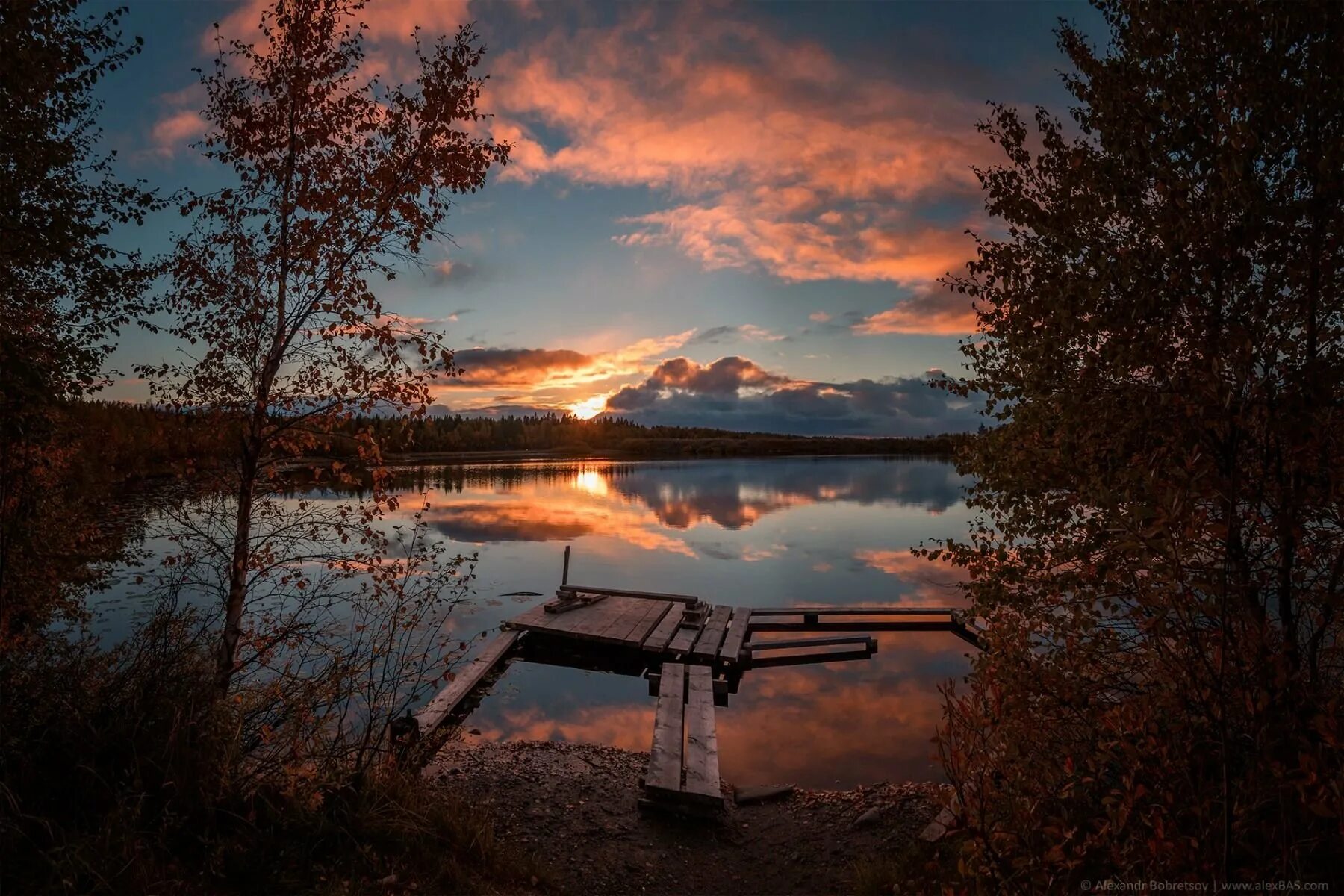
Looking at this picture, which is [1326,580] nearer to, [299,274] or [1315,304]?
[1315,304]

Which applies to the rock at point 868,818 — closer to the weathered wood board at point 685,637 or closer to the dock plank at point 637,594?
the weathered wood board at point 685,637

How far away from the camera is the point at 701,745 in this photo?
973cm

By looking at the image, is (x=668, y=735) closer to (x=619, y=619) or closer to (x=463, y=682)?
(x=463, y=682)

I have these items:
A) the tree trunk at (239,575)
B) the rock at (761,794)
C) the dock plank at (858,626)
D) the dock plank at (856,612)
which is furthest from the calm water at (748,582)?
the tree trunk at (239,575)

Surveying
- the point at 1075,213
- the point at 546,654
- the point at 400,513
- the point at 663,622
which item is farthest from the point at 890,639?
the point at 400,513

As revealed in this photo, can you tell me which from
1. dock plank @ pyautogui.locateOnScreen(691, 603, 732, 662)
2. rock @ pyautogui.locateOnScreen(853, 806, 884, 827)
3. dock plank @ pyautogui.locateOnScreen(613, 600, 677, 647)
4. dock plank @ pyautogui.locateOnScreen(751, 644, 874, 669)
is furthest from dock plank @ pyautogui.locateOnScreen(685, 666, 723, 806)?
dock plank @ pyautogui.locateOnScreen(751, 644, 874, 669)

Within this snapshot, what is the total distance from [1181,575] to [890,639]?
17.2 metres

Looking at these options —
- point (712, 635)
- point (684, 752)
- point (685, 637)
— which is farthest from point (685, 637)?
point (684, 752)

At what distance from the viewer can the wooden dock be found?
384 inches

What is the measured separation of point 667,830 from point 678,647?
7464 mm

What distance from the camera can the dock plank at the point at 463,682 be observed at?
10.7m

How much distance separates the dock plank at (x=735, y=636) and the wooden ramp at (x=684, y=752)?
2.45m

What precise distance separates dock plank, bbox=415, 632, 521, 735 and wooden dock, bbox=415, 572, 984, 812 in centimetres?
3

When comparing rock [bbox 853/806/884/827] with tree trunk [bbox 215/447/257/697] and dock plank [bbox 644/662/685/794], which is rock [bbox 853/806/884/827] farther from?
tree trunk [bbox 215/447/257/697]
